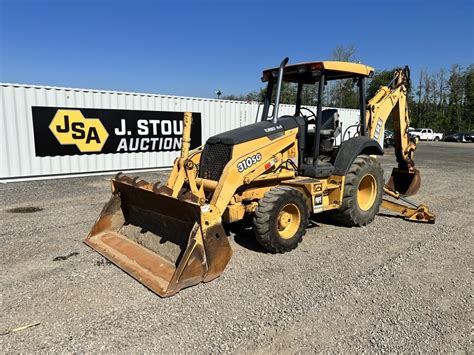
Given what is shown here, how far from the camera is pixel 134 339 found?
2.97 meters

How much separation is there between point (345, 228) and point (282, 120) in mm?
2047

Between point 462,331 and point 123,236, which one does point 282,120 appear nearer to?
point 123,236

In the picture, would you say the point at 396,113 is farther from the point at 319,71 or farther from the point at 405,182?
the point at 319,71

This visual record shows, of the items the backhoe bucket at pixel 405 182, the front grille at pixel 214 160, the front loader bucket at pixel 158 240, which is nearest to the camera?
the front loader bucket at pixel 158 240

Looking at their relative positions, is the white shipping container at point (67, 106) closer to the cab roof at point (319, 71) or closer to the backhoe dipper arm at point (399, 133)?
the backhoe dipper arm at point (399, 133)

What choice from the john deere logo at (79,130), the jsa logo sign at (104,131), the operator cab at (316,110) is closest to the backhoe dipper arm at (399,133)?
the operator cab at (316,110)

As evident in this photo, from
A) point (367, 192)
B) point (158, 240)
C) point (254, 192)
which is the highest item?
point (254, 192)

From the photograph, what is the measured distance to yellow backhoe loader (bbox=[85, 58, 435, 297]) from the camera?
3.92 metres

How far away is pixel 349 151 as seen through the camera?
573cm

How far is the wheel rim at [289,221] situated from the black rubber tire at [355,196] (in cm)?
121

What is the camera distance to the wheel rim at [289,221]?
15.5 ft

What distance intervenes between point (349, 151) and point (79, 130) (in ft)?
27.6

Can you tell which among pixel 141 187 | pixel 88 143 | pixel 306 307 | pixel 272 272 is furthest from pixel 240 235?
pixel 88 143

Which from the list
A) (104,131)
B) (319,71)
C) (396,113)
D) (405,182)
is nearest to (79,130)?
(104,131)
